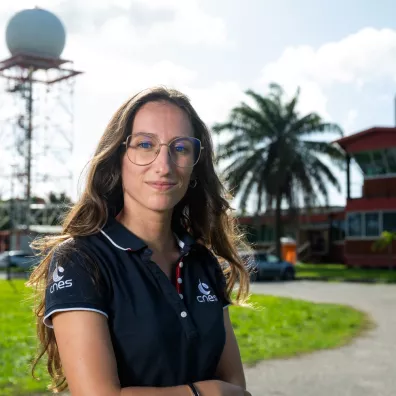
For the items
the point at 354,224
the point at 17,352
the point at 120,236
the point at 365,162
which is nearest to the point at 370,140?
the point at 365,162

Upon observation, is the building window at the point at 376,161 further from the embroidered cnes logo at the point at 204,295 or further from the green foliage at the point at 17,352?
the embroidered cnes logo at the point at 204,295

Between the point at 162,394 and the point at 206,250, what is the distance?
686mm

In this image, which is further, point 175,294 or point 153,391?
point 175,294

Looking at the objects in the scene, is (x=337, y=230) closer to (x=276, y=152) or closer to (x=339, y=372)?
(x=276, y=152)

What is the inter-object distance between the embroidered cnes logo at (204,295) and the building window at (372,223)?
3817 cm

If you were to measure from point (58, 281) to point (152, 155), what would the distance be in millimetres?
571

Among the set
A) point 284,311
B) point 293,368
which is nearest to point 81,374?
point 293,368

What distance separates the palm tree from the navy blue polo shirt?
33051 mm

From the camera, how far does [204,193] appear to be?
3.01m

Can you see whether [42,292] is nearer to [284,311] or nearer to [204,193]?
[204,193]

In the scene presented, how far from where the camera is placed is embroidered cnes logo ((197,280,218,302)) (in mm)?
2580

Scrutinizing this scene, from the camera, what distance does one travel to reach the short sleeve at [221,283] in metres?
2.77

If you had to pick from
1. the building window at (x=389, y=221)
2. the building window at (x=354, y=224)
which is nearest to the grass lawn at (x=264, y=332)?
the building window at (x=389, y=221)

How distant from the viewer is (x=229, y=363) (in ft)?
9.07
